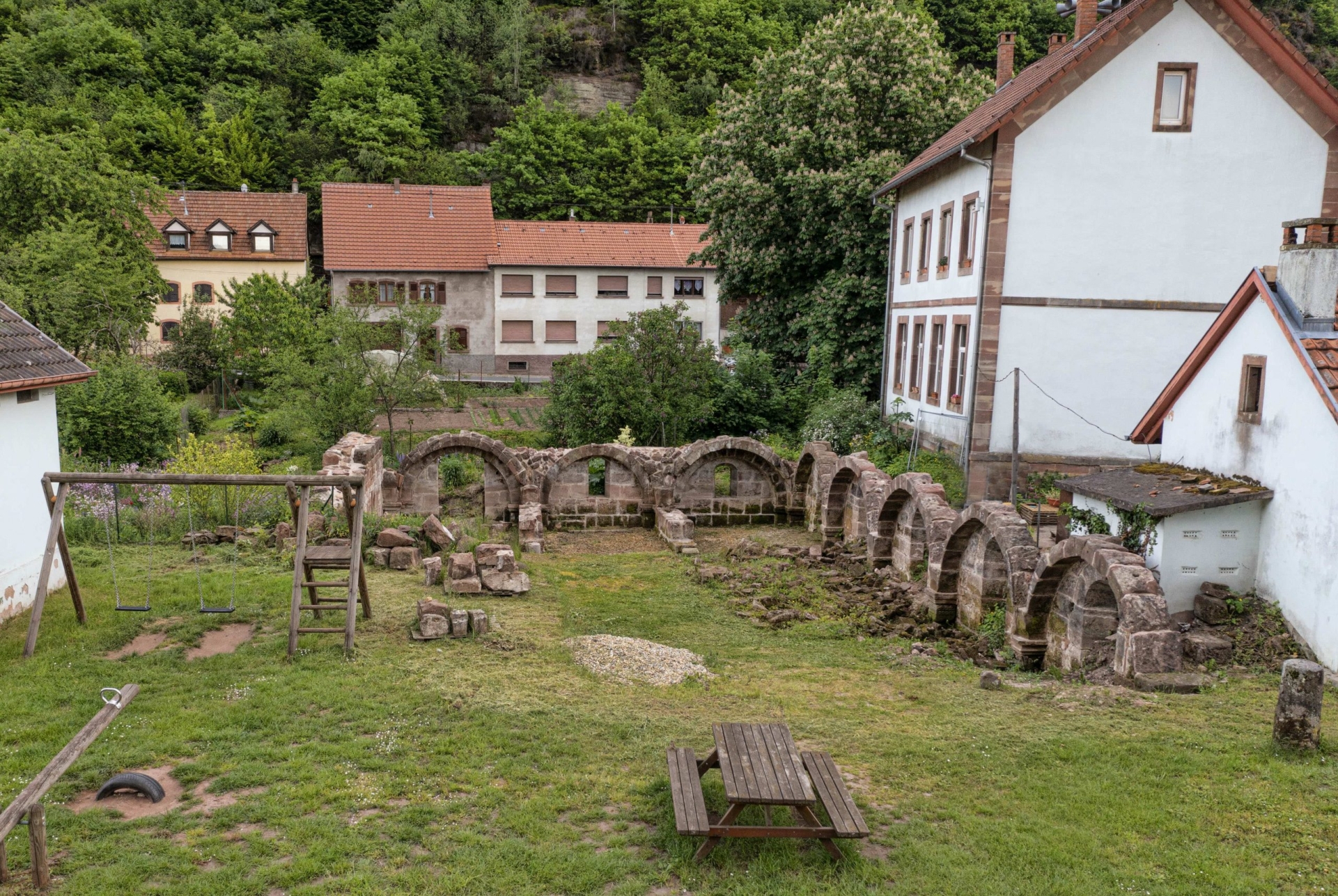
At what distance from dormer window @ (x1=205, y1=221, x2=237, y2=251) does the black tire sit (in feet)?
141

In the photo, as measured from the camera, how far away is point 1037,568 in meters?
13.9

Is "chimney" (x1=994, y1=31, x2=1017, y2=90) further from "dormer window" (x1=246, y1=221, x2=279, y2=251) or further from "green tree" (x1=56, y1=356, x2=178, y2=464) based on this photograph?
"dormer window" (x1=246, y1=221, x2=279, y2=251)

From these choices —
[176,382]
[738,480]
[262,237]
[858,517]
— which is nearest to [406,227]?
[262,237]

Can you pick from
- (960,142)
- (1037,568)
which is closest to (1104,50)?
(960,142)

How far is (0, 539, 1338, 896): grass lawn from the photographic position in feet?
23.4

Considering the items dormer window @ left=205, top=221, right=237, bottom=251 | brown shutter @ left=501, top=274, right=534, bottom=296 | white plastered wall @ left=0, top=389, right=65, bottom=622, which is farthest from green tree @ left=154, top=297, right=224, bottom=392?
white plastered wall @ left=0, top=389, right=65, bottom=622

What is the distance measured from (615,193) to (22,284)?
32.4 metres

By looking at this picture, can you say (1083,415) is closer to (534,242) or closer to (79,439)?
(79,439)

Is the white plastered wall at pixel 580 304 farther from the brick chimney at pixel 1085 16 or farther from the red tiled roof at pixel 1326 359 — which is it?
the red tiled roof at pixel 1326 359

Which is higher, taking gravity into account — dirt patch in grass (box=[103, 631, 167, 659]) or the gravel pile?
dirt patch in grass (box=[103, 631, 167, 659])

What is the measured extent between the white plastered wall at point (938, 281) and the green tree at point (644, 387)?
5.35m

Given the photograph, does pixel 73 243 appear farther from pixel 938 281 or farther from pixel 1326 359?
pixel 1326 359

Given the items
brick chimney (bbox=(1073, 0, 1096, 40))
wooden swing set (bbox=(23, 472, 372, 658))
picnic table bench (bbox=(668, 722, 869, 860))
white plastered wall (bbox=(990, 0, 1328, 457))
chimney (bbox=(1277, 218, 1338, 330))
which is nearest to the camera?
picnic table bench (bbox=(668, 722, 869, 860))

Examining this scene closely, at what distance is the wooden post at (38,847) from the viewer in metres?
6.52
